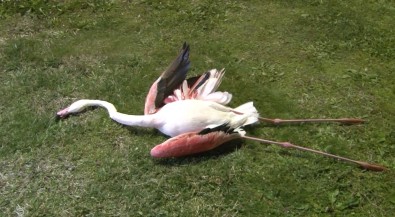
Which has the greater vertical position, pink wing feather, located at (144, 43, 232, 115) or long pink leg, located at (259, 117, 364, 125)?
pink wing feather, located at (144, 43, 232, 115)

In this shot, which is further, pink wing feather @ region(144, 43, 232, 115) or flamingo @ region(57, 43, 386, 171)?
pink wing feather @ region(144, 43, 232, 115)

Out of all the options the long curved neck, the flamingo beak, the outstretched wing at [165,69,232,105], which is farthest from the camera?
the flamingo beak

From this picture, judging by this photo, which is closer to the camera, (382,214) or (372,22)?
(382,214)

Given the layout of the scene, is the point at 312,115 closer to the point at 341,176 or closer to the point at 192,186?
the point at 341,176

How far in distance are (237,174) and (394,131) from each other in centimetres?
105

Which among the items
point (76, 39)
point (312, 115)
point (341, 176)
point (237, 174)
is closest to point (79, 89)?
point (76, 39)

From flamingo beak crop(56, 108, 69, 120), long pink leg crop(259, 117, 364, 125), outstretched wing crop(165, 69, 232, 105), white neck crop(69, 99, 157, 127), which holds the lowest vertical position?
long pink leg crop(259, 117, 364, 125)

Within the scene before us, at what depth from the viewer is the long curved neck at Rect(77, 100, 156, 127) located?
304 centimetres

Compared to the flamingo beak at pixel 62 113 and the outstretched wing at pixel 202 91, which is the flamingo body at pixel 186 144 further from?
the flamingo beak at pixel 62 113

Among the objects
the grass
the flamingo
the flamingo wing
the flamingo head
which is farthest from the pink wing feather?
the flamingo head

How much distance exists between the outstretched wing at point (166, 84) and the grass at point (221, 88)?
0.59ft

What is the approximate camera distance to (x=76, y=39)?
Result: 415 cm

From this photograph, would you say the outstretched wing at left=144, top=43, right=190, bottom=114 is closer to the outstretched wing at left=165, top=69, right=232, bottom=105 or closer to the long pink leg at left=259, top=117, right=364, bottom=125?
the outstretched wing at left=165, top=69, right=232, bottom=105

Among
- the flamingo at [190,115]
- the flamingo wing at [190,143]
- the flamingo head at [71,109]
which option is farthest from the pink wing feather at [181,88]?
the flamingo head at [71,109]
